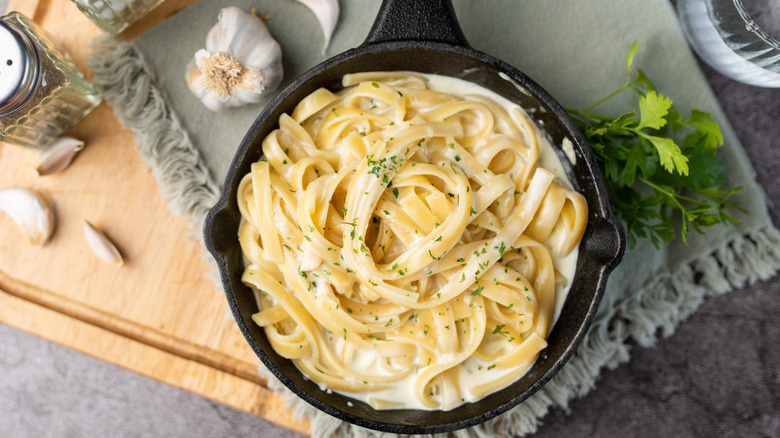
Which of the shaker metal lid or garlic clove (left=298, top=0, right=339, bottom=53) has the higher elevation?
the shaker metal lid

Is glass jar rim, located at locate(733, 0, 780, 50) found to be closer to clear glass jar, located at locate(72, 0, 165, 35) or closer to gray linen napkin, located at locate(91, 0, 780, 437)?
gray linen napkin, located at locate(91, 0, 780, 437)

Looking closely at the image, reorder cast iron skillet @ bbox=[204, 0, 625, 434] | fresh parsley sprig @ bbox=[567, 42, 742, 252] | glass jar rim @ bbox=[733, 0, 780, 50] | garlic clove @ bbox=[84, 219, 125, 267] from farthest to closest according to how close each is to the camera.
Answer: garlic clove @ bbox=[84, 219, 125, 267], glass jar rim @ bbox=[733, 0, 780, 50], fresh parsley sprig @ bbox=[567, 42, 742, 252], cast iron skillet @ bbox=[204, 0, 625, 434]

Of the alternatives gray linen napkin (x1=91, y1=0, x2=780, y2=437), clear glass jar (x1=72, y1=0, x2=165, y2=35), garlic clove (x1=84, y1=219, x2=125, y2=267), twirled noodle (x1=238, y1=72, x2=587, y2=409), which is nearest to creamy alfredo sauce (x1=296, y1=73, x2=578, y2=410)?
twirled noodle (x1=238, y1=72, x2=587, y2=409)

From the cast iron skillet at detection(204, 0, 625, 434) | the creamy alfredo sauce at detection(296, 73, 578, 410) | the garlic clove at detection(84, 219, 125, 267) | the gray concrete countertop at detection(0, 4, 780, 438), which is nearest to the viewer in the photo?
the cast iron skillet at detection(204, 0, 625, 434)

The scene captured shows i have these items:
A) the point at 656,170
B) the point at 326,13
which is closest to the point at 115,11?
the point at 326,13

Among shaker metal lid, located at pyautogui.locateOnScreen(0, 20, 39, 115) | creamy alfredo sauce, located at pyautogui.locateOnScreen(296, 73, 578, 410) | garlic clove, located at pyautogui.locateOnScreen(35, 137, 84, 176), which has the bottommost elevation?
creamy alfredo sauce, located at pyautogui.locateOnScreen(296, 73, 578, 410)

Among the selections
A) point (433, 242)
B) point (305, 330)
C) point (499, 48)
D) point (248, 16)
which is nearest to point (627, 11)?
point (499, 48)

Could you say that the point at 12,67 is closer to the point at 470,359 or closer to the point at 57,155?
the point at 57,155

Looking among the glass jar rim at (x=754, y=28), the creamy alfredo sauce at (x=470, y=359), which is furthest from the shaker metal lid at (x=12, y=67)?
the glass jar rim at (x=754, y=28)
